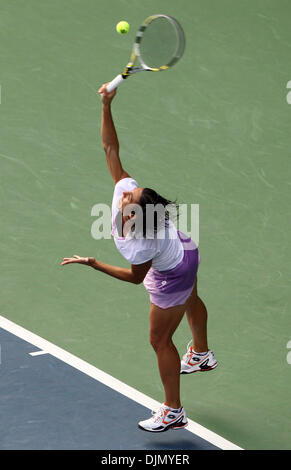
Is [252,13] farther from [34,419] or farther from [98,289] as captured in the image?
[34,419]

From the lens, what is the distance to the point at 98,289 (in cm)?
909

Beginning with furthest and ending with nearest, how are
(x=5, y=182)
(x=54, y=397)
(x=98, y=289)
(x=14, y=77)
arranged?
1. (x=14, y=77)
2. (x=5, y=182)
3. (x=98, y=289)
4. (x=54, y=397)

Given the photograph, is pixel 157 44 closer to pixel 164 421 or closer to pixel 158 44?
pixel 158 44

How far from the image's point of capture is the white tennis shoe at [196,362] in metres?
7.60

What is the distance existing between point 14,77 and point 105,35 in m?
1.57

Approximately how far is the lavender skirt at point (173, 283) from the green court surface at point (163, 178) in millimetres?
1029

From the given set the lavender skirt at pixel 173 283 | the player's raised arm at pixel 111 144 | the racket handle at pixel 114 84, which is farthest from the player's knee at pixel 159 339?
the racket handle at pixel 114 84

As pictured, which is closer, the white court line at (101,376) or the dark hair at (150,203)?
the dark hair at (150,203)

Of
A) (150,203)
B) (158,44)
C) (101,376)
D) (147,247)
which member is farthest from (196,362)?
(158,44)

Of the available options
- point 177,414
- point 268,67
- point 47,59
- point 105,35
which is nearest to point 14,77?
point 47,59

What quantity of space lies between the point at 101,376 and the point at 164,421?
1.02 meters

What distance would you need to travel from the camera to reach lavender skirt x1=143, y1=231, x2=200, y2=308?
22.4 feet

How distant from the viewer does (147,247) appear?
6555 mm

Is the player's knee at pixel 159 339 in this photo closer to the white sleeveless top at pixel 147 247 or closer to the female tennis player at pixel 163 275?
the female tennis player at pixel 163 275
